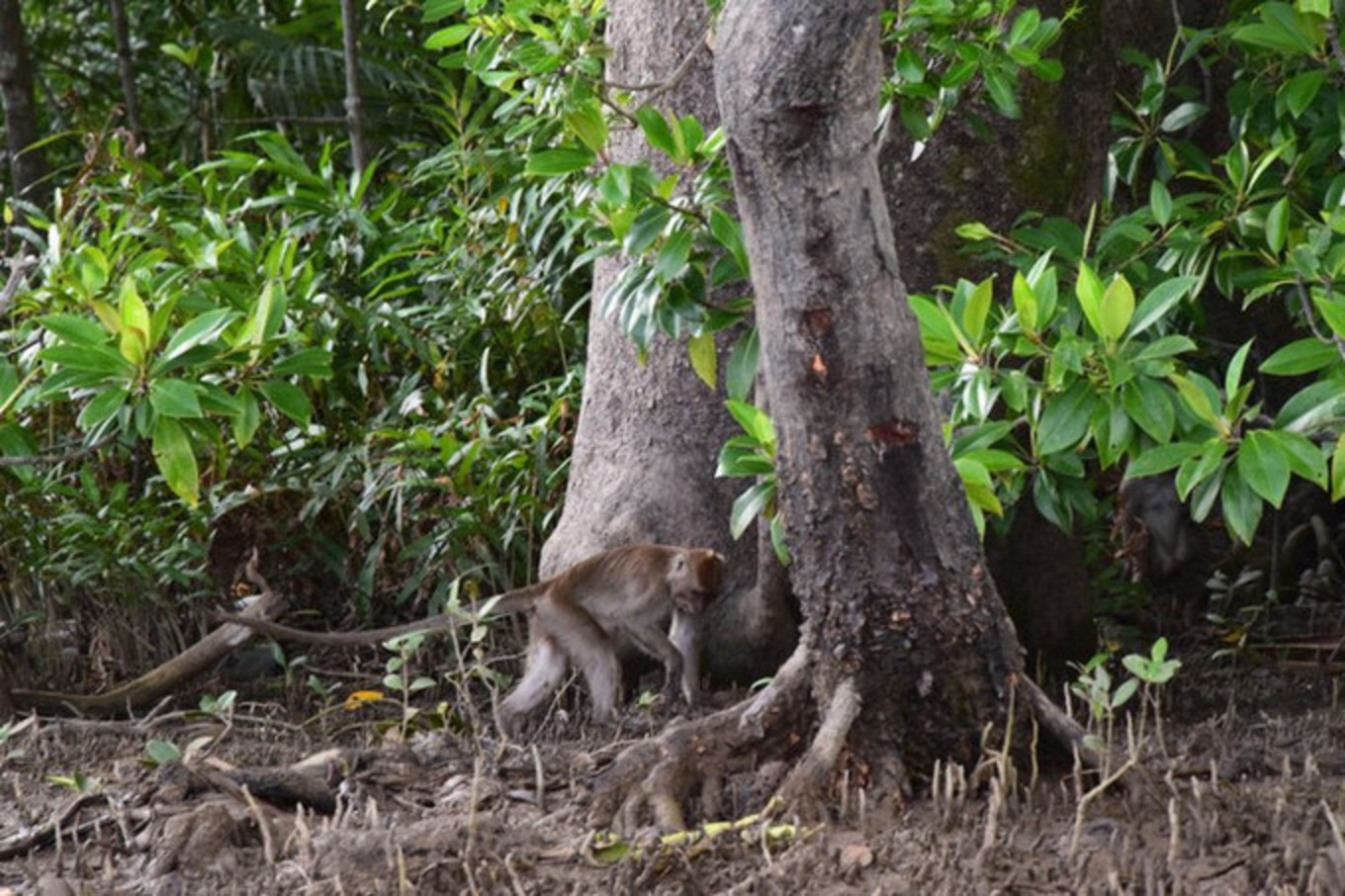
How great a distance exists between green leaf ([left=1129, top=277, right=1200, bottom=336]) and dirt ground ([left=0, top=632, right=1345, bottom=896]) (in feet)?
2.95

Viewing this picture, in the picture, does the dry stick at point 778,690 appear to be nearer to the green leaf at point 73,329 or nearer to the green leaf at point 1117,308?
the green leaf at point 1117,308

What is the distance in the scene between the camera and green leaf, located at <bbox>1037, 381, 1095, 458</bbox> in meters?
4.02

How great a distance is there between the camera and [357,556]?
6.71m

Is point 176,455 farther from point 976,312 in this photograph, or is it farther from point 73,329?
point 976,312

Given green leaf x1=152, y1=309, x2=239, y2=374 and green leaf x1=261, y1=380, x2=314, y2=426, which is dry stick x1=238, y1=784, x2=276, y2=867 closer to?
green leaf x1=152, y1=309, x2=239, y2=374

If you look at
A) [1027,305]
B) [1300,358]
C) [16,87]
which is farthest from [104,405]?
[16,87]

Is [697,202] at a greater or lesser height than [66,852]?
greater

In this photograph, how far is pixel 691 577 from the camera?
17.7ft

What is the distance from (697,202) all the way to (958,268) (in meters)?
1.03

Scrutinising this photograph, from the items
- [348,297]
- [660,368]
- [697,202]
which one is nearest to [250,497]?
[348,297]

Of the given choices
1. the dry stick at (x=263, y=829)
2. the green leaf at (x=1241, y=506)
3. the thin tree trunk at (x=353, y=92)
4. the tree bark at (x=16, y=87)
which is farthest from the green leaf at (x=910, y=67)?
the tree bark at (x=16, y=87)

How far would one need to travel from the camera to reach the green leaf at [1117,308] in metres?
3.80

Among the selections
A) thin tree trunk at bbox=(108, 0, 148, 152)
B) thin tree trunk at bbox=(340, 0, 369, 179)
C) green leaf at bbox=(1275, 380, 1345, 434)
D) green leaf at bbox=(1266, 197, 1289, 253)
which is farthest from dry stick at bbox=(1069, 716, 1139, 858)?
thin tree trunk at bbox=(108, 0, 148, 152)

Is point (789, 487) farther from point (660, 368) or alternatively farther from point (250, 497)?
point (250, 497)
